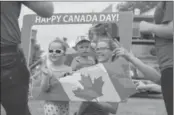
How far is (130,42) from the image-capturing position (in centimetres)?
246

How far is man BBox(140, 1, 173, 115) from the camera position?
2.27 meters

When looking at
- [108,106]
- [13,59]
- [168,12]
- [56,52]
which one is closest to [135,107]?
[108,106]

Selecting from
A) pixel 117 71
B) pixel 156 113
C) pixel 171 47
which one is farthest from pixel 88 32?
pixel 156 113

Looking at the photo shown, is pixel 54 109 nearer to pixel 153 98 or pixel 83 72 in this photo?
pixel 83 72

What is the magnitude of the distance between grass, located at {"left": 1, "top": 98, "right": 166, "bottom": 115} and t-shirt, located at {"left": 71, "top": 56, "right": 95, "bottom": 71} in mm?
225

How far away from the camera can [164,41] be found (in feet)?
7.55

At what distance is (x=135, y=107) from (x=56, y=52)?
0.78 meters

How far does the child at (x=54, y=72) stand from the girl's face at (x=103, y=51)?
7.5 inches

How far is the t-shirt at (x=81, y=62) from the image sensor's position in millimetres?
2598

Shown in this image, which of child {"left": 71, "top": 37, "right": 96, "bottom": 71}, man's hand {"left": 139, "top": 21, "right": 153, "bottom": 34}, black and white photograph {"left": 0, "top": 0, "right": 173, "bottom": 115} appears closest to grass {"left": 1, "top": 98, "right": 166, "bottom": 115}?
black and white photograph {"left": 0, "top": 0, "right": 173, "bottom": 115}

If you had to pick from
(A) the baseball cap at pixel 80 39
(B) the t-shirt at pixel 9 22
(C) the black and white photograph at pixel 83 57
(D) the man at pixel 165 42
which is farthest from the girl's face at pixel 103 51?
(B) the t-shirt at pixel 9 22

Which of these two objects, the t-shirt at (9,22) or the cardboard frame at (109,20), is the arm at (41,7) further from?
the cardboard frame at (109,20)

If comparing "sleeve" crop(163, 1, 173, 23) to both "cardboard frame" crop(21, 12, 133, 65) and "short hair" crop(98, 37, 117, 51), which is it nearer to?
"cardboard frame" crop(21, 12, 133, 65)

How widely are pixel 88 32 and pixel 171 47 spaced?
0.48 metres
